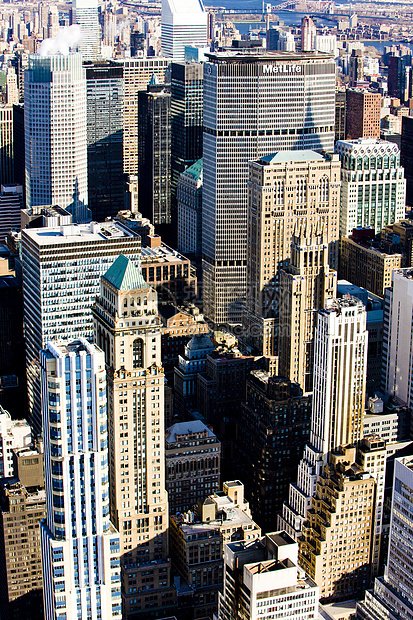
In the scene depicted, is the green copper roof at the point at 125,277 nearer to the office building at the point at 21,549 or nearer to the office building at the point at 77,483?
the office building at the point at 77,483

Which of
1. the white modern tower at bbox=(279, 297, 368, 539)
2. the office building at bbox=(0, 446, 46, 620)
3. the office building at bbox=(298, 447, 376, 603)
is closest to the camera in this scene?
the office building at bbox=(0, 446, 46, 620)

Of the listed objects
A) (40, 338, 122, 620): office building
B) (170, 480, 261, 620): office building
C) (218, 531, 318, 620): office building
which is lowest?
(170, 480, 261, 620): office building

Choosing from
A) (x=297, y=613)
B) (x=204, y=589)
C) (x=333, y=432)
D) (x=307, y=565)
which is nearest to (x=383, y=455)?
(x=333, y=432)

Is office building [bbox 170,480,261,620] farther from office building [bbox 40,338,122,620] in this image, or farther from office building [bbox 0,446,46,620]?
office building [bbox 40,338,122,620]

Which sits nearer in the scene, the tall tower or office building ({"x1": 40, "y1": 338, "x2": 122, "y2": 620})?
office building ({"x1": 40, "y1": 338, "x2": 122, "y2": 620})

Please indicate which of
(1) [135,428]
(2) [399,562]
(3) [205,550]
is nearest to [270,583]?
(2) [399,562]

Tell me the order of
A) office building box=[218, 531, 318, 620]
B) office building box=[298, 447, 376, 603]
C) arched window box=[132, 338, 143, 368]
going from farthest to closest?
office building box=[298, 447, 376, 603] → arched window box=[132, 338, 143, 368] → office building box=[218, 531, 318, 620]

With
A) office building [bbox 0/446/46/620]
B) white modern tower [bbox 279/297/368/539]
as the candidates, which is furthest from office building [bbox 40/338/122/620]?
white modern tower [bbox 279/297/368/539]
